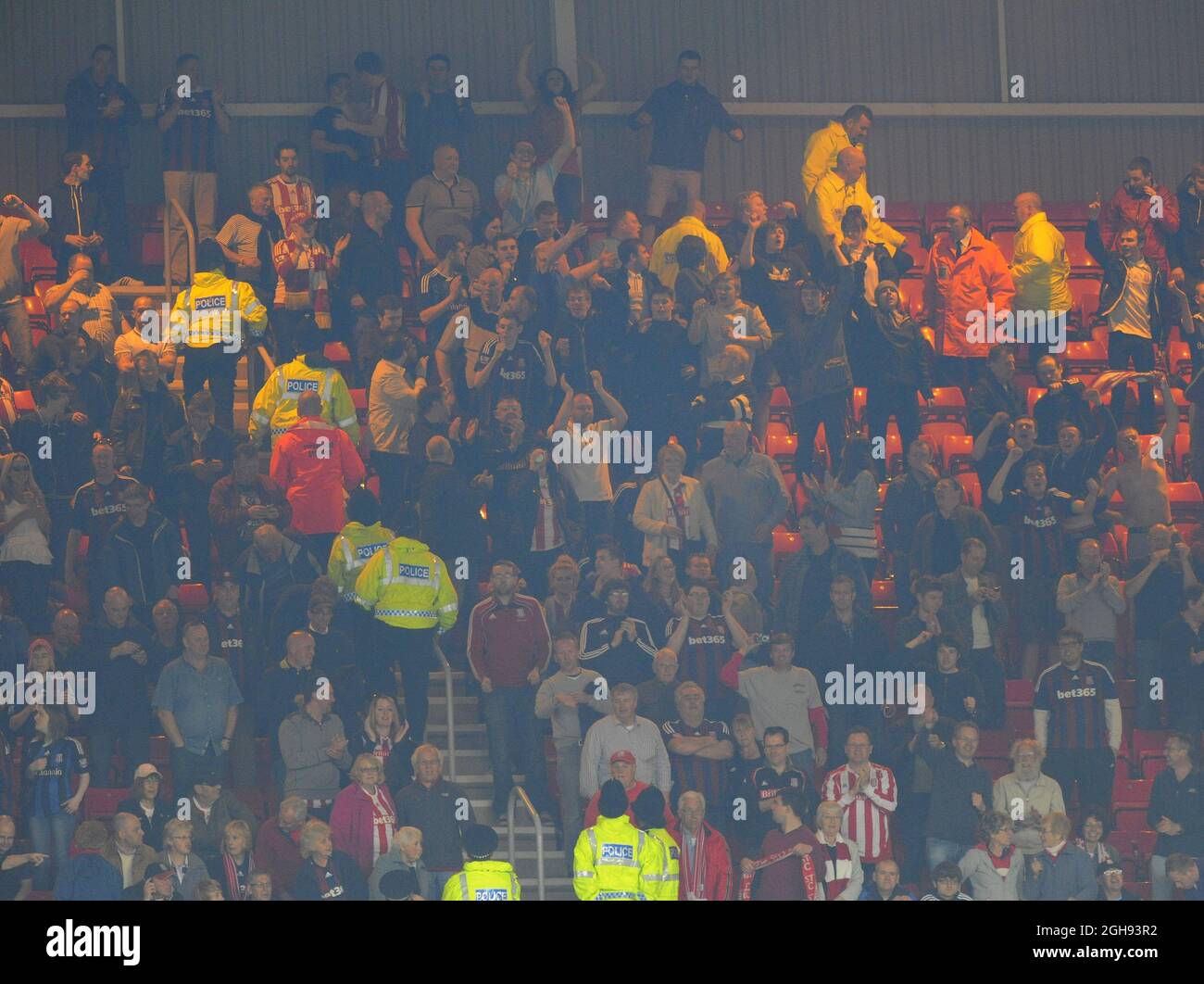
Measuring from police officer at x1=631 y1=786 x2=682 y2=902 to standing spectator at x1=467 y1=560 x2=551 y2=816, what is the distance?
64 centimetres

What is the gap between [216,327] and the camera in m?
12.8

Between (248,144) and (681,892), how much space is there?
708 centimetres

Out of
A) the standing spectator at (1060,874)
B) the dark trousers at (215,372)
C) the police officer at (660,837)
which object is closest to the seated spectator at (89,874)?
the police officer at (660,837)

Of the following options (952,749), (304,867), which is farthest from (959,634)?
(304,867)

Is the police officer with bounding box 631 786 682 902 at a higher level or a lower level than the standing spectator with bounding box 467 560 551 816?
lower

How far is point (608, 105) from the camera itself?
15406 mm

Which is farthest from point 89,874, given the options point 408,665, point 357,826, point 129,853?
point 408,665

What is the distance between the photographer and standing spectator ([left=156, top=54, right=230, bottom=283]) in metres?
14.0

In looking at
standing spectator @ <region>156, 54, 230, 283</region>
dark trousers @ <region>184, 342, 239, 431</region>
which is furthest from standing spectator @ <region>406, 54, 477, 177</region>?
dark trousers @ <region>184, 342, 239, 431</region>

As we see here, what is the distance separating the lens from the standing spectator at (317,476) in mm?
11898

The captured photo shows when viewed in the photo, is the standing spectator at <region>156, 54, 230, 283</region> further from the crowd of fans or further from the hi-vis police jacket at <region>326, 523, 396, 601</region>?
the hi-vis police jacket at <region>326, 523, 396, 601</region>

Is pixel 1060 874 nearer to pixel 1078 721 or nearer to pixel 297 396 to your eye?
pixel 1078 721
